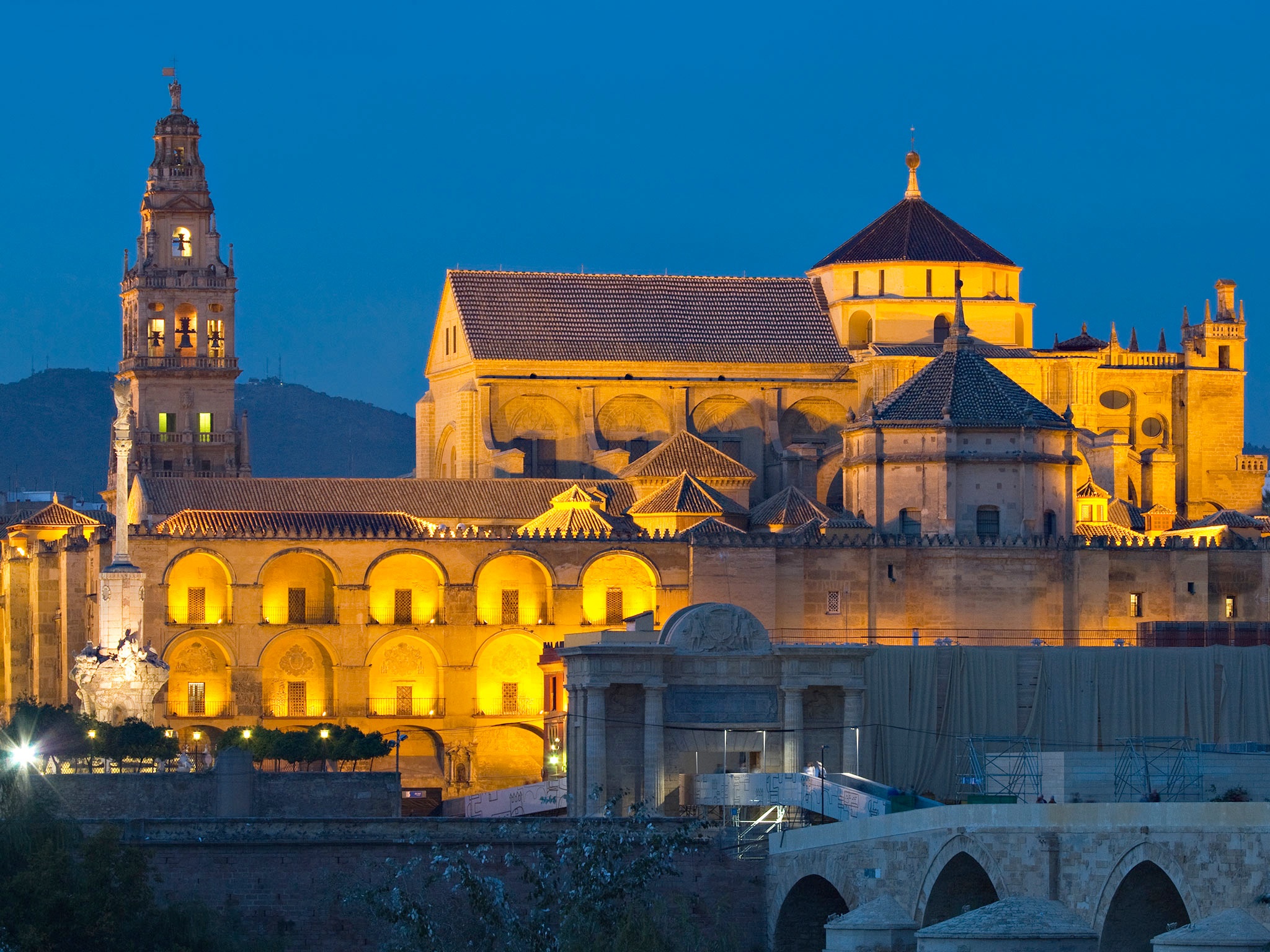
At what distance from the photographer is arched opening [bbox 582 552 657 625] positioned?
75.5m

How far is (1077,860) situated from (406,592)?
133 feet

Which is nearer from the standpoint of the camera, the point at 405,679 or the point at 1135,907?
the point at 1135,907

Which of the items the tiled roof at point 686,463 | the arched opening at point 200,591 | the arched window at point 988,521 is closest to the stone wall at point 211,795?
the arched opening at point 200,591

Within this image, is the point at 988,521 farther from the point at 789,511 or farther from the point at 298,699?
the point at 298,699

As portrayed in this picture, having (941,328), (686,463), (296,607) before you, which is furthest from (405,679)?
(941,328)

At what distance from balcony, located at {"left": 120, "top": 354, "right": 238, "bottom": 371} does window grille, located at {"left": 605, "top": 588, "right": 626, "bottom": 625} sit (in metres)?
21.7

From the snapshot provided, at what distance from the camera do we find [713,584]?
73.1 m

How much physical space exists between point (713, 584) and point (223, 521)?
41.8 feet

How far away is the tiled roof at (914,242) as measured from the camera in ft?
291

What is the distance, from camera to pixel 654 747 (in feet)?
188

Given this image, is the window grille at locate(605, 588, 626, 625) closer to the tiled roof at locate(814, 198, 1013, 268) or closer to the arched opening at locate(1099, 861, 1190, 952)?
the tiled roof at locate(814, 198, 1013, 268)

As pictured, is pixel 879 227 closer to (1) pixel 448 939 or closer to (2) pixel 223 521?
(2) pixel 223 521

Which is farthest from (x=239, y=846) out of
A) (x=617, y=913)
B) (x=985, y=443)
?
(x=985, y=443)

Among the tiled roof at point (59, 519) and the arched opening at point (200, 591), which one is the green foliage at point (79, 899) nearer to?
the arched opening at point (200, 591)
